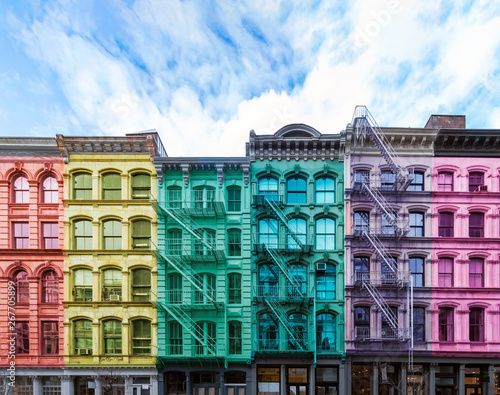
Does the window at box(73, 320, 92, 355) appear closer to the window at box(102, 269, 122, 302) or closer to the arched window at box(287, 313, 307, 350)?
the window at box(102, 269, 122, 302)

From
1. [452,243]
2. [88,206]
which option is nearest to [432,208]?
[452,243]

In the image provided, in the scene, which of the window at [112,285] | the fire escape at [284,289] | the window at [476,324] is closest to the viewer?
the fire escape at [284,289]

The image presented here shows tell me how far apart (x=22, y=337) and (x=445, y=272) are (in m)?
28.2

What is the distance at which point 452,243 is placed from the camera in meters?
19.5

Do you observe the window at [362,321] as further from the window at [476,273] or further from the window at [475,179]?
the window at [475,179]

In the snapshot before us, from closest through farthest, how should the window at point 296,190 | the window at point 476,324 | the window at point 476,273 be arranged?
the window at point 476,324, the window at point 476,273, the window at point 296,190

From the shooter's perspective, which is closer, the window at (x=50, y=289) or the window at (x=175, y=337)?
the window at (x=175, y=337)

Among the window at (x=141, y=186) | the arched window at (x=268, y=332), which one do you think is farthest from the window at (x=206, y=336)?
the window at (x=141, y=186)

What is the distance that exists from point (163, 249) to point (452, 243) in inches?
756

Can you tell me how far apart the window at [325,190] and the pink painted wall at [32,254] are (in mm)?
17456

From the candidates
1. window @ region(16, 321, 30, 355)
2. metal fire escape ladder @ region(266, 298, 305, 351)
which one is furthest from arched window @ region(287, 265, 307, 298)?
window @ region(16, 321, 30, 355)

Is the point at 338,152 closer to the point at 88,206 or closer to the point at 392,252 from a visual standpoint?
the point at 392,252

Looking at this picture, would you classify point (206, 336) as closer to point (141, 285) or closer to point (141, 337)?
point (141, 337)

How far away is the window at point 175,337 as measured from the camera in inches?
762
